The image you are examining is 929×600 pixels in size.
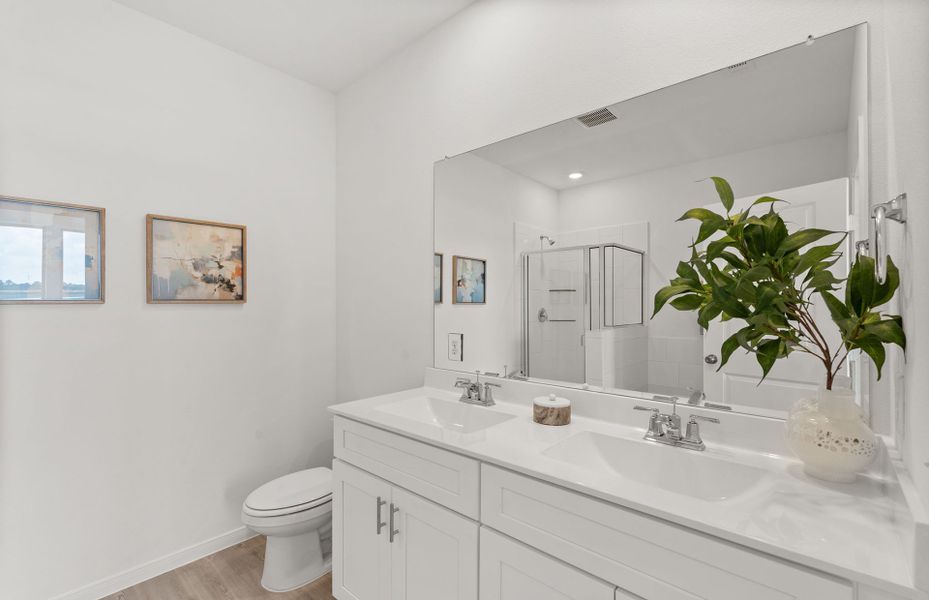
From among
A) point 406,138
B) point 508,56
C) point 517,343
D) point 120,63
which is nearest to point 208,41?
point 120,63

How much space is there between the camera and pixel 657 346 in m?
1.38

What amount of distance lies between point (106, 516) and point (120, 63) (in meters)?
2.05

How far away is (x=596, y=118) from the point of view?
1530 millimetres

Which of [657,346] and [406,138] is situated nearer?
[657,346]

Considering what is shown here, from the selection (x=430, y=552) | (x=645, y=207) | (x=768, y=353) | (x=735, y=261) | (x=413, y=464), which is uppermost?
(x=645, y=207)

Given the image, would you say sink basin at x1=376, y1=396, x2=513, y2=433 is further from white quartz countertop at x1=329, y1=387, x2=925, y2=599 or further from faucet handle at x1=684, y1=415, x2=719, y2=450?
faucet handle at x1=684, y1=415, x2=719, y2=450

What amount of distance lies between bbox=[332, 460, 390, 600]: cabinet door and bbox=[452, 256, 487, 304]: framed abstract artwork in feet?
2.80

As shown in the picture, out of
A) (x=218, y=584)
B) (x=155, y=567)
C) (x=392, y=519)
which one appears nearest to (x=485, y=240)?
(x=392, y=519)

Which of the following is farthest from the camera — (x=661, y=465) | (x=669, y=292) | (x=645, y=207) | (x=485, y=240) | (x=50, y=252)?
(x=485, y=240)

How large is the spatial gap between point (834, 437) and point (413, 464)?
1.10 metres

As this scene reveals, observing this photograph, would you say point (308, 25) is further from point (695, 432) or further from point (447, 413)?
point (695, 432)

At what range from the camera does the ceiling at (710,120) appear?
44.1 inches

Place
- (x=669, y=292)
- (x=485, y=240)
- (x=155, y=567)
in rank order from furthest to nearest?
(x=155, y=567)
(x=485, y=240)
(x=669, y=292)

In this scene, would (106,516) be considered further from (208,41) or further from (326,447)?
(208,41)
